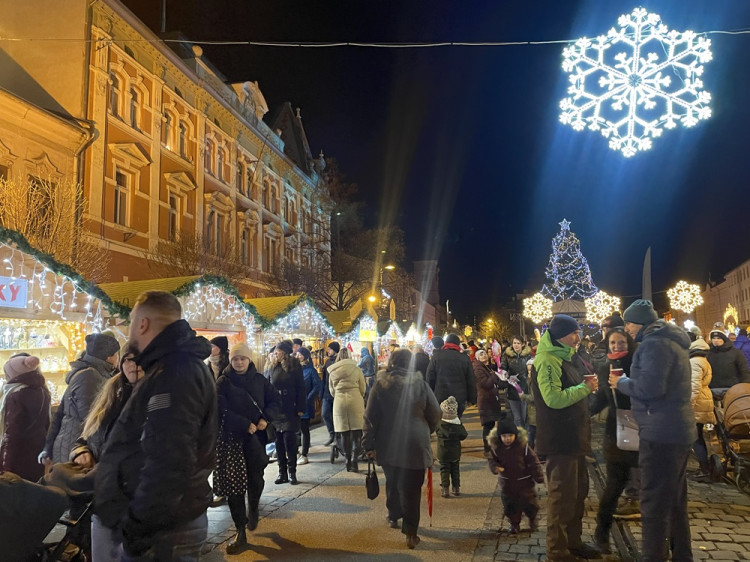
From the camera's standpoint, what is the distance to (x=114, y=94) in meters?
19.6

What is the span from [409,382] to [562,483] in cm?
177

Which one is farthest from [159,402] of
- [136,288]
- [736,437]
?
[136,288]

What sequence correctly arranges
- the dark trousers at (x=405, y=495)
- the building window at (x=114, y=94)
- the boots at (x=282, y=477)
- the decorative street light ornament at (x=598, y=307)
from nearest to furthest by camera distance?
the dark trousers at (x=405, y=495)
the boots at (x=282, y=477)
the building window at (x=114, y=94)
the decorative street light ornament at (x=598, y=307)

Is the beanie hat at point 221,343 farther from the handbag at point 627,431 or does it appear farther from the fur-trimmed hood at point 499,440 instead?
the handbag at point 627,431

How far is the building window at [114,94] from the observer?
19359 mm

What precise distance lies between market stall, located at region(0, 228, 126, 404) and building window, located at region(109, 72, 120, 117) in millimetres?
12806

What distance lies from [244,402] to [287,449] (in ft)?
8.91

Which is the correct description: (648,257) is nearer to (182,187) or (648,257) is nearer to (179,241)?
(179,241)

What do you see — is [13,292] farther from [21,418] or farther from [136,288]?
[136,288]

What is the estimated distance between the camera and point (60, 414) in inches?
211

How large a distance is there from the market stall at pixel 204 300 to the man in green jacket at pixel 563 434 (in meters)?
6.25

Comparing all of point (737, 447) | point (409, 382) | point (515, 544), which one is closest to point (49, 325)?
point (409, 382)

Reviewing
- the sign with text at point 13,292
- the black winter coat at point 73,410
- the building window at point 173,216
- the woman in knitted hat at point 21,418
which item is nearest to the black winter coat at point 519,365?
the black winter coat at point 73,410

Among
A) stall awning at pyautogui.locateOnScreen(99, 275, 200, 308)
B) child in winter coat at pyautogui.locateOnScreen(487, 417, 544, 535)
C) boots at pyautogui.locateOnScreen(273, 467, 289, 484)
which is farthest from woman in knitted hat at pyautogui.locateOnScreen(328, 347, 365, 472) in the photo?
child in winter coat at pyautogui.locateOnScreen(487, 417, 544, 535)
